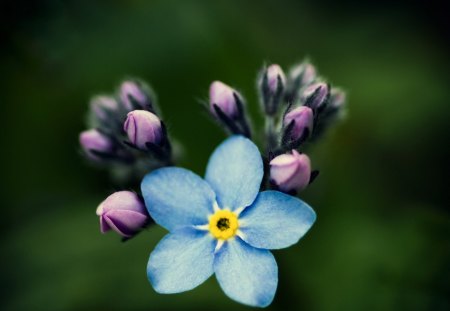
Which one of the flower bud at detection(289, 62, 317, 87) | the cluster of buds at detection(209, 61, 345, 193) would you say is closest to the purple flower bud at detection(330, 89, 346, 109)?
the cluster of buds at detection(209, 61, 345, 193)

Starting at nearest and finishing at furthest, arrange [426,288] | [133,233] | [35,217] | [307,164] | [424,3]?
1. [307,164]
2. [133,233]
3. [426,288]
4. [35,217]
5. [424,3]

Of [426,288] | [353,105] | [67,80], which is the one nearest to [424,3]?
[353,105]

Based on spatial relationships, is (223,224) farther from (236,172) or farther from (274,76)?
(274,76)

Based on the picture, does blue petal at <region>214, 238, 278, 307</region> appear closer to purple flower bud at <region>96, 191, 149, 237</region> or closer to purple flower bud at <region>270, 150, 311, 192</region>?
purple flower bud at <region>270, 150, 311, 192</region>

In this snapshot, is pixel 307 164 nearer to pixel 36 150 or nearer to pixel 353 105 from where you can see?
pixel 353 105

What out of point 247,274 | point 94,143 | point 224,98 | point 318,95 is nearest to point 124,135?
point 94,143

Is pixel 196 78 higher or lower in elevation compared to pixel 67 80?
lower

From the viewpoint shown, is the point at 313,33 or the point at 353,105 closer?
the point at 353,105
